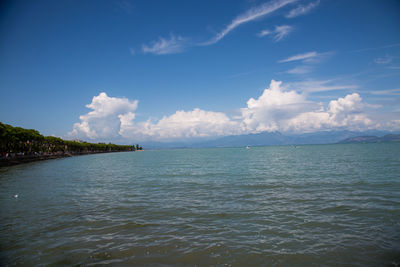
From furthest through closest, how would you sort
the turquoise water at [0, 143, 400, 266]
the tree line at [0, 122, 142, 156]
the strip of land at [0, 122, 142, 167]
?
the tree line at [0, 122, 142, 156]
the strip of land at [0, 122, 142, 167]
the turquoise water at [0, 143, 400, 266]

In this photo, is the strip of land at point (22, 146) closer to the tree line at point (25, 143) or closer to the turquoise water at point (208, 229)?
the tree line at point (25, 143)

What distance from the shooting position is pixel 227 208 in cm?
1458

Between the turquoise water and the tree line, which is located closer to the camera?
the turquoise water

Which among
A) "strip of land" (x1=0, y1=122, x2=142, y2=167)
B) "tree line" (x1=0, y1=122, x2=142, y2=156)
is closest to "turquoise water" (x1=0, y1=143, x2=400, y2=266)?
"strip of land" (x1=0, y1=122, x2=142, y2=167)

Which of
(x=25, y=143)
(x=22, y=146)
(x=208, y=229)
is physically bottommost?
(x=208, y=229)

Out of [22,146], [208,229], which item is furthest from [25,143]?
[208,229]

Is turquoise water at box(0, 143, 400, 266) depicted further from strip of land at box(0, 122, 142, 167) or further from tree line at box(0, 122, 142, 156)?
tree line at box(0, 122, 142, 156)

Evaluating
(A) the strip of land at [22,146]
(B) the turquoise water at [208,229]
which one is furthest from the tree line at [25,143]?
(B) the turquoise water at [208,229]

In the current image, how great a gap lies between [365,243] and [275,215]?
4.52 metres

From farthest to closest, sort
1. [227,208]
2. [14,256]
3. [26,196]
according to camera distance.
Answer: [26,196]
[227,208]
[14,256]

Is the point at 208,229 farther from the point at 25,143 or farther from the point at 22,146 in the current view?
the point at 25,143

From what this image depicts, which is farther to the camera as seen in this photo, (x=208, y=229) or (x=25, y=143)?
(x=25, y=143)

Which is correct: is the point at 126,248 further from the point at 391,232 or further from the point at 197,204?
the point at 391,232

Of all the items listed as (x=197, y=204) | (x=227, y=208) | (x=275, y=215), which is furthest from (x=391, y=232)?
(x=197, y=204)
